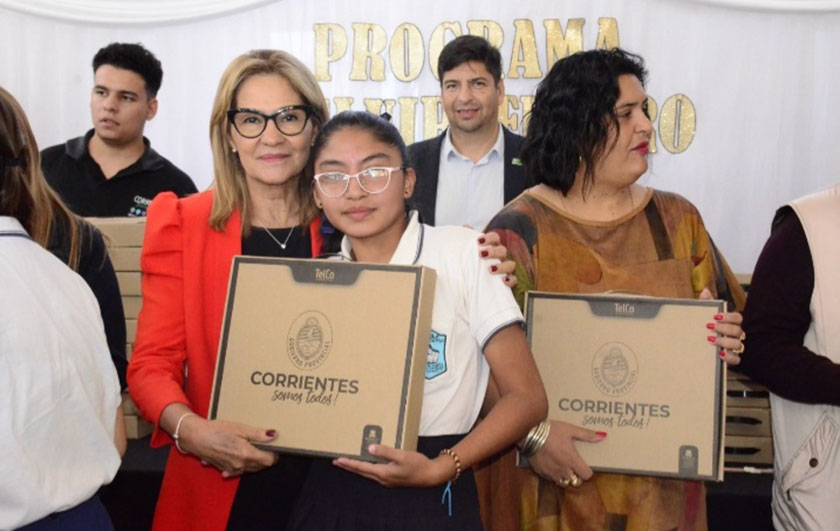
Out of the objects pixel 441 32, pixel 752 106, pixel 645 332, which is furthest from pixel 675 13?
pixel 645 332

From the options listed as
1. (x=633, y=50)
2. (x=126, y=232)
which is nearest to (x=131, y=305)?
(x=126, y=232)

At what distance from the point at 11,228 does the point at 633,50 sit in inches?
155

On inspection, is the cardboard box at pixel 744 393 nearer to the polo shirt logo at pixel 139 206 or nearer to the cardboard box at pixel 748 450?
the cardboard box at pixel 748 450

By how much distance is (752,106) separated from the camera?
16.5 feet

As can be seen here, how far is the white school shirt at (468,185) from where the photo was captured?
14.0 feet

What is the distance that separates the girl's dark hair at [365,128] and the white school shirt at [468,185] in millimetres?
2211

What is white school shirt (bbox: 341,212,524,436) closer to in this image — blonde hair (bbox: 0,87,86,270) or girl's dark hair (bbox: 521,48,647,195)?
girl's dark hair (bbox: 521,48,647,195)

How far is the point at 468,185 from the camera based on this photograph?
435 cm

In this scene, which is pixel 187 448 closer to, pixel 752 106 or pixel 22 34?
pixel 752 106

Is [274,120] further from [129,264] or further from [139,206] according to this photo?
[139,206]

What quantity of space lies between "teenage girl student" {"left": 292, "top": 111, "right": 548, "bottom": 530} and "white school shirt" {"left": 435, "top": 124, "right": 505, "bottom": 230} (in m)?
2.25

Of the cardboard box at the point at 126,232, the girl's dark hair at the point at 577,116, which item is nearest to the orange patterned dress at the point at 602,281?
the girl's dark hair at the point at 577,116

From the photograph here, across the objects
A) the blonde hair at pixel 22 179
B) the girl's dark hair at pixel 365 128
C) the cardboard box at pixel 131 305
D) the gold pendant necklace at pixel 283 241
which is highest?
the girl's dark hair at pixel 365 128

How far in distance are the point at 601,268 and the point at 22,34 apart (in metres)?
4.34
